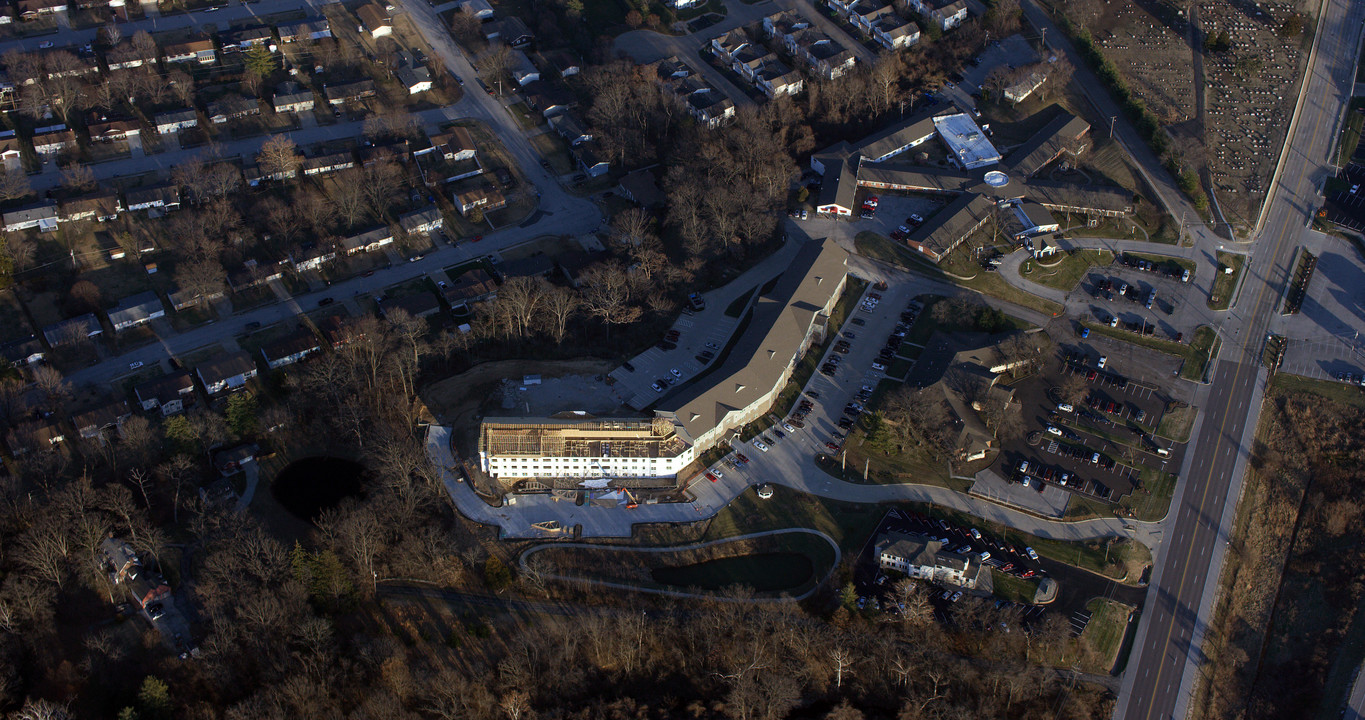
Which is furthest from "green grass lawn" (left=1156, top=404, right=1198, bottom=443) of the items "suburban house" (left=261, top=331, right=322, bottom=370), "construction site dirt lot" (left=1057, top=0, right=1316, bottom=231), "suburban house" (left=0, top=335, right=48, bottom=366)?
"suburban house" (left=0, top=335, right=48, bottom=366)

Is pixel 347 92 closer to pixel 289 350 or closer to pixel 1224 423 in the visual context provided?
pixel 289 350

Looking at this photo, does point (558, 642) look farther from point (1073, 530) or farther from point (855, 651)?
point (1073, 530)

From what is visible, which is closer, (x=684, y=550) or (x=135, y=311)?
(x=684, y=550)

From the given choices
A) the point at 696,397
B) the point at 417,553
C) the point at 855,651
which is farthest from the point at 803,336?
the point at 417,553

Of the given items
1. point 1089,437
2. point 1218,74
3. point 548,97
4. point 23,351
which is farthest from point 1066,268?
point 23,351

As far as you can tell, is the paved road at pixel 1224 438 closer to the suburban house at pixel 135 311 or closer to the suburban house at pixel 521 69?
the suburban house at pixel 521 69

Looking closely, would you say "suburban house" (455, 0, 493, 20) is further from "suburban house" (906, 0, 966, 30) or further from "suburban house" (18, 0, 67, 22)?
"suburban house" (906, 0, 966, 30)

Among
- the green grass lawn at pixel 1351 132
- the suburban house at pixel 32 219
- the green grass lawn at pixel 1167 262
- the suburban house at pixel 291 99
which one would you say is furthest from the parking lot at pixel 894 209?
the suburban house at pixel 32 219
